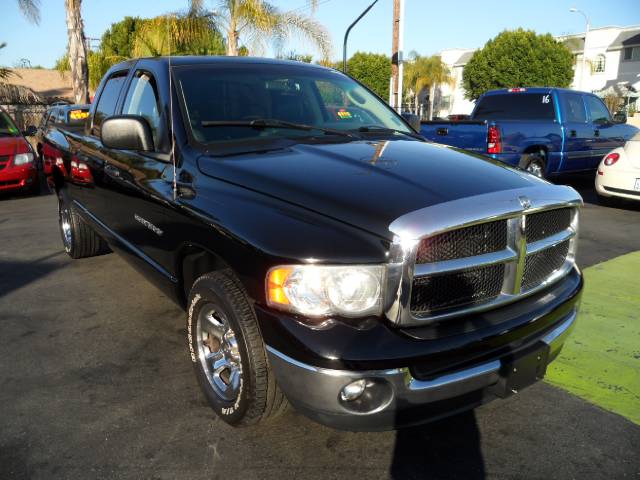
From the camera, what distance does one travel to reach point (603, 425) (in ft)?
9.00

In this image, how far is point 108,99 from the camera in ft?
14.5

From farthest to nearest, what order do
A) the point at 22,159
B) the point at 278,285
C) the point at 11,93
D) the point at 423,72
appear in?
the point at 423,72 → the point at 11,93 → the point at 22,159 → the point at 278,285

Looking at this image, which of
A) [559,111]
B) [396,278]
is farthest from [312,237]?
[559,111]

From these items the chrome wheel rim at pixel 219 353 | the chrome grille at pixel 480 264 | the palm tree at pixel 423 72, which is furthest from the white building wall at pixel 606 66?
the chrome wheel rim at pixel 219 353

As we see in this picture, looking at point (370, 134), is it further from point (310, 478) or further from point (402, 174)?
point (310, 478)

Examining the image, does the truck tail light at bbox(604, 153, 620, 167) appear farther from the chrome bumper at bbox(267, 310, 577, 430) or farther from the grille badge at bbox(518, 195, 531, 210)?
the chrome bumper at bbox(267, 310, 577, 430)

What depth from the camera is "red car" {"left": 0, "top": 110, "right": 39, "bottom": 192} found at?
380 inches

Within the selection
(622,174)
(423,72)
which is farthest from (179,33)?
(423,72)

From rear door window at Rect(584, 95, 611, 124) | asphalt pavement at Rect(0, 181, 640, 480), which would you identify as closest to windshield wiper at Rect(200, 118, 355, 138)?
asphalt pavement at Rect(0, 181, 640, 480)

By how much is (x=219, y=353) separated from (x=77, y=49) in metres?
15.5

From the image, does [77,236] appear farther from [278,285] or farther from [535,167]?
[535,167]

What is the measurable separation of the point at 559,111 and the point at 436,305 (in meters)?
8.87

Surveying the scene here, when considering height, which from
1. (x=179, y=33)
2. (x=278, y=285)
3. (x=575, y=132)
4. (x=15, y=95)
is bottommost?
(x=278, y=285)

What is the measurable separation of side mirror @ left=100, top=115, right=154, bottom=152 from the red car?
788 centimetres
